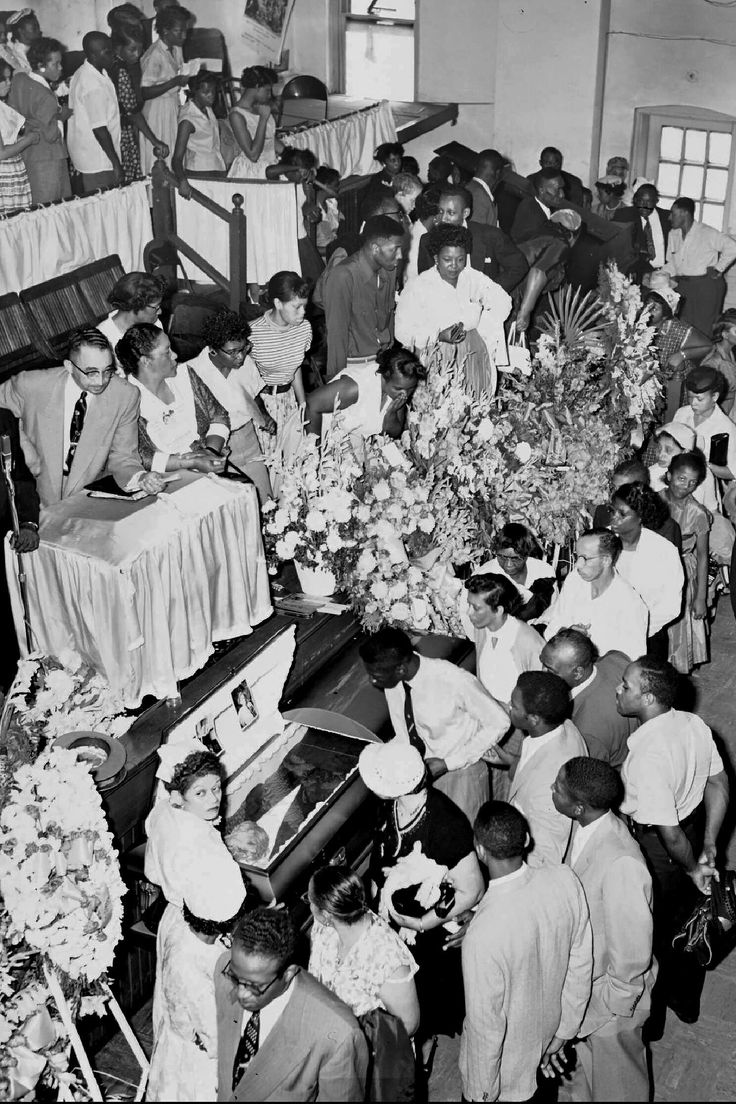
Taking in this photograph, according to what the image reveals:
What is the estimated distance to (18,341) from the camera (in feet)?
20.6

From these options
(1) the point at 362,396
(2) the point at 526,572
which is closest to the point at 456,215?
(1) the point at 362,396

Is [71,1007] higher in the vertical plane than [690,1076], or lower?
higher

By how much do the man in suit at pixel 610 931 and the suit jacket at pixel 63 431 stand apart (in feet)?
7.20

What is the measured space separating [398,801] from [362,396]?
266 centimetres

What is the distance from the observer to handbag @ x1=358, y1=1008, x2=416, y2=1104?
350 centimetres

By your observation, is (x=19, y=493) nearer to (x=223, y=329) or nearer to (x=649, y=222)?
(x=223, y=329)

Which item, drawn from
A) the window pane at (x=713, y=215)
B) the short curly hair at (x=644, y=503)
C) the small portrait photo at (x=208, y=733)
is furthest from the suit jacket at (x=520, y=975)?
the window pane at (x=713, y=215)

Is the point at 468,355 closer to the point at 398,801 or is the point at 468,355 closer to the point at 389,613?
the point at 389,613

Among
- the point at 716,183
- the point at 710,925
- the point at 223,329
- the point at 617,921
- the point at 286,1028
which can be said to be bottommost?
the point at 710,925

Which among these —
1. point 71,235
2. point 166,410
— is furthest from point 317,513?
point 71,235

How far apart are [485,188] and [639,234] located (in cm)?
205

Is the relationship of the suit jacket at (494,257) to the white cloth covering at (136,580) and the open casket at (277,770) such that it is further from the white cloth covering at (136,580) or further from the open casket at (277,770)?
the open casket at (277,770)

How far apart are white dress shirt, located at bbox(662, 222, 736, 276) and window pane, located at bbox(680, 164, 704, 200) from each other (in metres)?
1.41

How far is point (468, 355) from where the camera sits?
22.9 ft
